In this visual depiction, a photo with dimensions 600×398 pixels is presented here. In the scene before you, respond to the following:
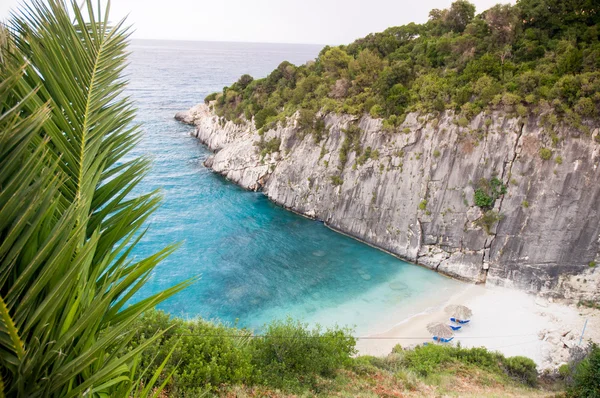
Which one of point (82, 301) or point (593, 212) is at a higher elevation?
point (82, 301)

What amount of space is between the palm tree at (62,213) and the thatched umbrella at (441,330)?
1939cm

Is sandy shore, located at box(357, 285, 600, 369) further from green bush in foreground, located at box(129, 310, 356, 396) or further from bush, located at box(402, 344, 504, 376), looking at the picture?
green bush in foreground, located at box(129, 310, 356, 396)

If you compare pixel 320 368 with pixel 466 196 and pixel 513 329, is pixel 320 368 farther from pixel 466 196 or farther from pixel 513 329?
pixel 466 196

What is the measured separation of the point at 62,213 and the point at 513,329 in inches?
899

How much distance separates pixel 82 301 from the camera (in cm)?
164

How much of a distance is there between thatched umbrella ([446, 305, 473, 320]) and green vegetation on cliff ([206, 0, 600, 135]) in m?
12.7

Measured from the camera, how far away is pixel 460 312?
64.6ft

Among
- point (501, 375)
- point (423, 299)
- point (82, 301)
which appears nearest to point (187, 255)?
point (423, 299)

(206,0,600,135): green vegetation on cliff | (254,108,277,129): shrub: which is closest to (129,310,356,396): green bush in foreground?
(206,0,600,135): green vegetation on cliff

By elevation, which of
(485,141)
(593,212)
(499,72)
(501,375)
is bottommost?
(501,375)

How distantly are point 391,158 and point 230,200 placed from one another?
50.3ft

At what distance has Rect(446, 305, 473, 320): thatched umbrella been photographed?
64.2 ft

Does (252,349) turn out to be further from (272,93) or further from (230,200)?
(272,93)

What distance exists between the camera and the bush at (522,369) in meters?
15.4
